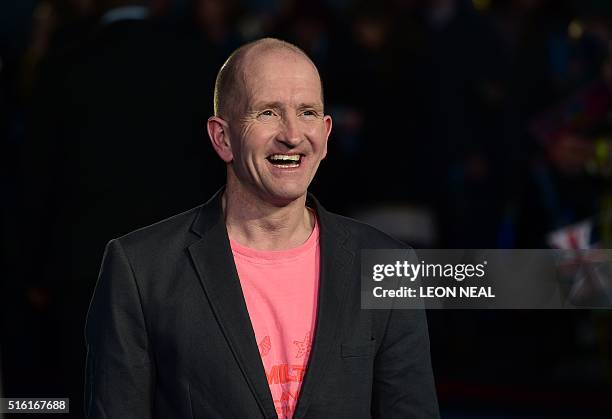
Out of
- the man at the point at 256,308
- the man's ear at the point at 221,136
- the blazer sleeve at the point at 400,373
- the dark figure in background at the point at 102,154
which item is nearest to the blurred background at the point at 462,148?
the dark figure in background at the point at 102,154

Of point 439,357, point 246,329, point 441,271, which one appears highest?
point 439,357

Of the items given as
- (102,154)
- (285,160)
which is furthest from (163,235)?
(102,154)

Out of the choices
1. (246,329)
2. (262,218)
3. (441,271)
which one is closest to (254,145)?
(262,218)

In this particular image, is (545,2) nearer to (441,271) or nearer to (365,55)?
(365,55)

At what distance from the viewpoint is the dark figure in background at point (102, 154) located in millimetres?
3770

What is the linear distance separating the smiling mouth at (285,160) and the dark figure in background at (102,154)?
4.22ft

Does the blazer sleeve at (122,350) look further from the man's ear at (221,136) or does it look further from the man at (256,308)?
the man's ear at (221,136)

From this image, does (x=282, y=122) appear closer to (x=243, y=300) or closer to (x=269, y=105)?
(x=269, y=105)

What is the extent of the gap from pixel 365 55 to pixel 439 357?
5.14ft

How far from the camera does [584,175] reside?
589cm

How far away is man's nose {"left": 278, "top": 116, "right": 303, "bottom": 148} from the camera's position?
2.54 metres

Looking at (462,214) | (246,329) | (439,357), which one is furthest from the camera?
(462,214)

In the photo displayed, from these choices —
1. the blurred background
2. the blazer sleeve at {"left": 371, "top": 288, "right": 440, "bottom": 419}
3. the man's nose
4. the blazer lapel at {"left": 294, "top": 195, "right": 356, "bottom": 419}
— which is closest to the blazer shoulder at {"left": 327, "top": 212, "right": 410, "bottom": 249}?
the blazer lapel at {"left": 294, "top": 195, "right": 356, "bottom": 419}

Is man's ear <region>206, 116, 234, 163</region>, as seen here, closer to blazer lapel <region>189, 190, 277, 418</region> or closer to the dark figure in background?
blazer lapel <region>189, 190, 277, 418</region>
